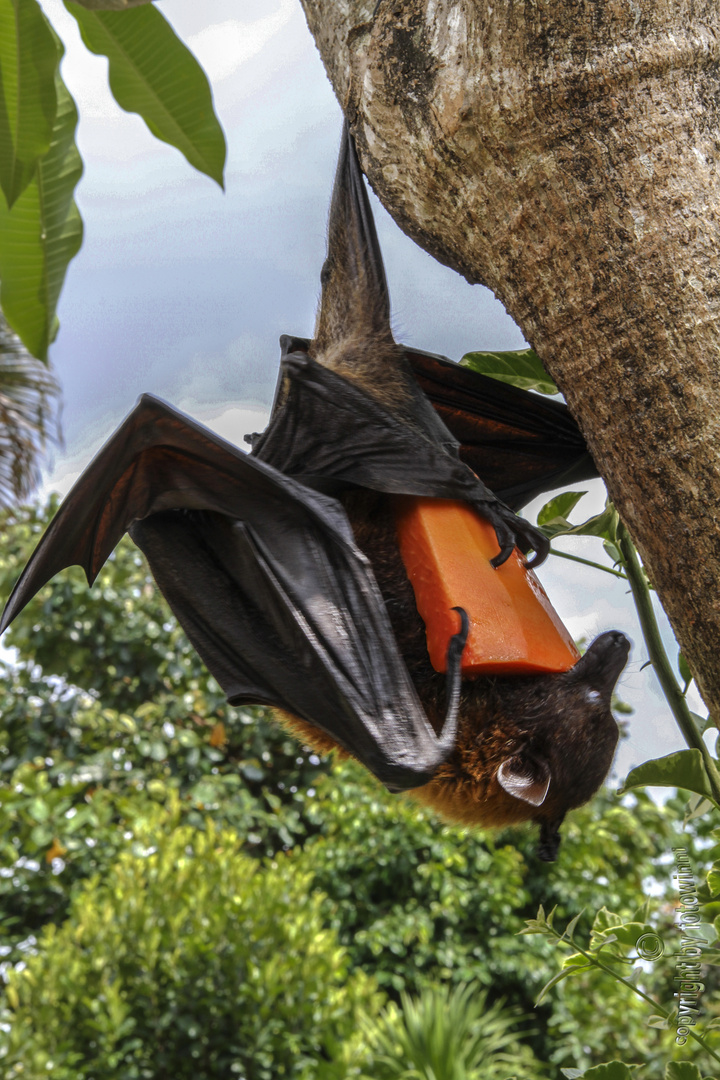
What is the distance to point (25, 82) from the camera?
139 cm

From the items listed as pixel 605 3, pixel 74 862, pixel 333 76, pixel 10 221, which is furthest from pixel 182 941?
pixel 605 3

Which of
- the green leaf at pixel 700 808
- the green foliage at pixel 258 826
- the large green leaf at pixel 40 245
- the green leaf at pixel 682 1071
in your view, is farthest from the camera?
the green foliage at pixel 258 826

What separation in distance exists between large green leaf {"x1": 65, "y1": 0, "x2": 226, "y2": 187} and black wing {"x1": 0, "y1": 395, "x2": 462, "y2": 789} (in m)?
0.45

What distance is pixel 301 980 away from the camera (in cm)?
429

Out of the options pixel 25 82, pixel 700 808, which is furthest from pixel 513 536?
pixel 25 82

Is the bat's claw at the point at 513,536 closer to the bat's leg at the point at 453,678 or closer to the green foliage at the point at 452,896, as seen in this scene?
the bat's leg at the point at 453,678

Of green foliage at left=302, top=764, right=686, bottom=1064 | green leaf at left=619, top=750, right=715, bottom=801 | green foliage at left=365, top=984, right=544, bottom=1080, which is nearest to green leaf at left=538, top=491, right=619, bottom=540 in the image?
green leaf at left=619, top=750, right=715, bottom=801

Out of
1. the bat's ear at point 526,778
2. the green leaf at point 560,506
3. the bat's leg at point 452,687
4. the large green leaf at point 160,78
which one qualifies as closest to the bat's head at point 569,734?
the bat's ear at point 526,778

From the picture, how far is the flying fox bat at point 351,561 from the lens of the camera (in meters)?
1.47

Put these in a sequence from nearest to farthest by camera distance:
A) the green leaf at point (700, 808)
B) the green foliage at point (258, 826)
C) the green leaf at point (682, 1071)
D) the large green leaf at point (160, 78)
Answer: the green leaf at point (682, 1071) → the green leaf at point (700, 808) → the large green leaf at point (160, 78) → the green foliage at point (258, 826)

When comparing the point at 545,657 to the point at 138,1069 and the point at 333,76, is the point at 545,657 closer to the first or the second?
the point at 333,76

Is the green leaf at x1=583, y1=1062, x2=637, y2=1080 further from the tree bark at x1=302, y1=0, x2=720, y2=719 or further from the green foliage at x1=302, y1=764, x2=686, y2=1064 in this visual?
the green foliage at x1=302, y1=764, x2=686, y2=1064

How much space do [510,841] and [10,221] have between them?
577cm

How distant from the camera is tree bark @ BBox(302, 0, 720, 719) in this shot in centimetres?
94
